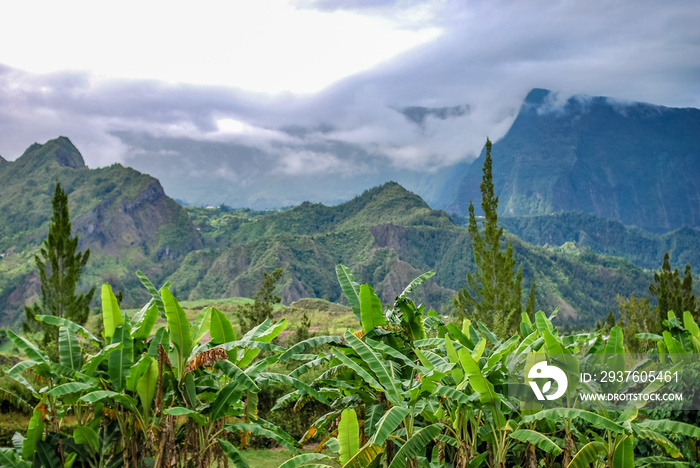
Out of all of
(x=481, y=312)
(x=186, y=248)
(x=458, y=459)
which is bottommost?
(x=186, y=248)

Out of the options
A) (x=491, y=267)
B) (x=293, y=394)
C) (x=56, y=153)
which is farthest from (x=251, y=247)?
(x=293, y=394)

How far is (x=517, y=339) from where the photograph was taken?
5.98m

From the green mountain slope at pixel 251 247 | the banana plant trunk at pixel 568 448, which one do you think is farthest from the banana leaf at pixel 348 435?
the green mountain slope at pixel 251 247

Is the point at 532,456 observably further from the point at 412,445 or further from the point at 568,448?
the point at 412,445

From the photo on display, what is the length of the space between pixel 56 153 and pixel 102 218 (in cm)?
4040

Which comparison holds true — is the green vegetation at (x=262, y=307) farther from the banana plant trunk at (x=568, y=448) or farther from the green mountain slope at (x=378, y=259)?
the green mountain slope at (x=378, y=259)

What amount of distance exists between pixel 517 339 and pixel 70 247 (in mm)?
15898

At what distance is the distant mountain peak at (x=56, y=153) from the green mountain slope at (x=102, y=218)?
0.39m

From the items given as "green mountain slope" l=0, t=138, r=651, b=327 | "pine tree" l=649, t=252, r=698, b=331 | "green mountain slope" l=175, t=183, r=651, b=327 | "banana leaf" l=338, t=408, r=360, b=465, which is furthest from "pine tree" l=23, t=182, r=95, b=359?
"green mountain slope" l=175, t=183, r=651, b=327

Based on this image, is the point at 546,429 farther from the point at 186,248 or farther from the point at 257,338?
the point at 186,248

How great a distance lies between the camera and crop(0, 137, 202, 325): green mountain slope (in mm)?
127244

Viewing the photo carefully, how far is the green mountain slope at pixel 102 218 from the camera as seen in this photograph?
127 m

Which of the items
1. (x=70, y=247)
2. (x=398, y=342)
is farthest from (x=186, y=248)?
(x=398, y=342)

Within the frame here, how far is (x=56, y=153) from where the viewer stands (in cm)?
16425
